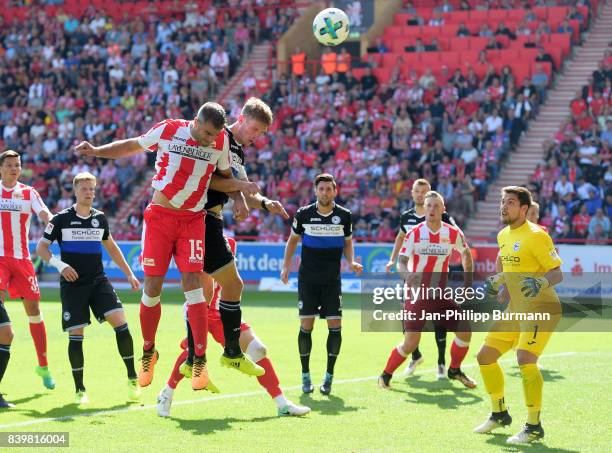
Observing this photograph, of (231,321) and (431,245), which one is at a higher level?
(431,245)

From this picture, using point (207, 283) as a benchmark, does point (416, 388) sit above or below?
below

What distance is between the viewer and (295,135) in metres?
30.0

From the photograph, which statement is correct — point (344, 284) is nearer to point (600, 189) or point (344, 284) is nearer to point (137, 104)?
point (600, 189)

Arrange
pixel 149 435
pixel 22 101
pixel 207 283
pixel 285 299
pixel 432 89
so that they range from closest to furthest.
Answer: pixel 149 435
pixel 207 283
pixel 285 299
pixel 432 89
pixel 22 101

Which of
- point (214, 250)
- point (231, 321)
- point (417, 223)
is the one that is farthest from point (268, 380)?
point (417, 223)

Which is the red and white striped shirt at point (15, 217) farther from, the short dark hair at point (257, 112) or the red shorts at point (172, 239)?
the short dark hair at point (257, 112)

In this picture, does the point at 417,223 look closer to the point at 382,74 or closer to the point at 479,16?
the point at 382,74

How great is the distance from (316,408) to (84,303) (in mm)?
2653

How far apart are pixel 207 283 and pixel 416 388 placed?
3.18 meters

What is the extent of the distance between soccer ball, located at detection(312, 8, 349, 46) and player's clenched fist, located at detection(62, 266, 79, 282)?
29.3 feet

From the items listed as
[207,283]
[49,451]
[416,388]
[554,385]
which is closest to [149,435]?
[49,451]

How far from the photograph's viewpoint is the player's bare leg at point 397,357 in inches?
461

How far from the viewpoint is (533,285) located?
8.72 m

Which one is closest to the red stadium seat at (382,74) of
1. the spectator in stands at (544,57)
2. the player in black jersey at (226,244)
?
the spectator in stands at (544,57)
